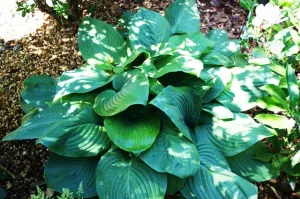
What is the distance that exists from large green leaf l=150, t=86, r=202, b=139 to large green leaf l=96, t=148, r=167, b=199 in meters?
0.26

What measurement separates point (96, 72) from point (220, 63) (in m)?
0.72

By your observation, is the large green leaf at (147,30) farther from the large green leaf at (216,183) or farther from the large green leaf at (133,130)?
the large green leaf at (216,183)

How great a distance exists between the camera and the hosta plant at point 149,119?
5.43 feet

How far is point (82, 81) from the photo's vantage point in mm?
1878

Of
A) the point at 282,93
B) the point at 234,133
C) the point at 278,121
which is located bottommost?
the point at 234,133

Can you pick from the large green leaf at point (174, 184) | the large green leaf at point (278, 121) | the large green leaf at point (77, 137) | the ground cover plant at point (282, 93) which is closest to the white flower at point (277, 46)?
the ground cover plant at point (282, 93)

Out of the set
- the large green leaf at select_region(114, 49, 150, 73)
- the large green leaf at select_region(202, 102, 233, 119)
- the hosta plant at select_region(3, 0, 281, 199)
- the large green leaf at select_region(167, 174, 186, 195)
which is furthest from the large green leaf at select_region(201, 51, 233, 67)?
the large green leaf at select_region(167, 174, 186, 195)

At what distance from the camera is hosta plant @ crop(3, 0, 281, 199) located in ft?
5.43

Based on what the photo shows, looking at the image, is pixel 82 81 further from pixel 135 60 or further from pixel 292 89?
pixel 292 89

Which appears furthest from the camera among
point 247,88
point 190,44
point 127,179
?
point 190,44

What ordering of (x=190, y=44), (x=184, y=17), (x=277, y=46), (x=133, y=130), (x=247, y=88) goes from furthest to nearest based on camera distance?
(x=184, y=17)
(x=190, y=44)
(x=247, y=88)
(x=277, y=46)
(x=133, y=130)

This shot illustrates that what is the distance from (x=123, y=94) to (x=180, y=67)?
13.1 inches

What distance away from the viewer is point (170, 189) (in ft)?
5.59

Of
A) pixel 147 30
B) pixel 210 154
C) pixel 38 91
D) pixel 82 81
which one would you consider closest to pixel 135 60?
pixel 147 30
